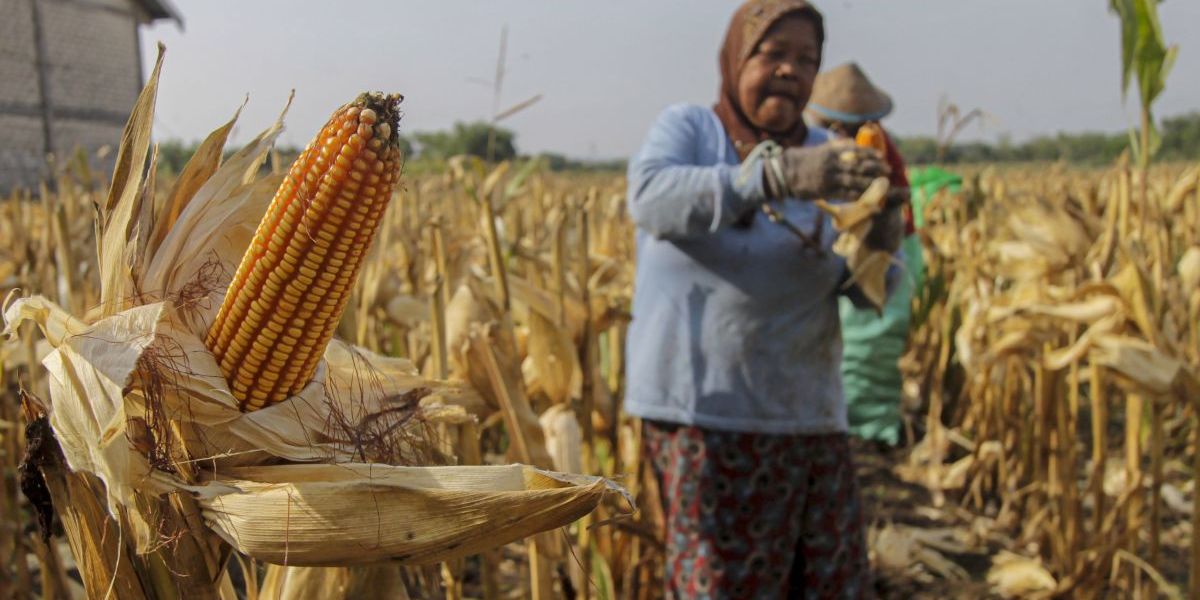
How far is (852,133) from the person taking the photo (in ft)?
9.39

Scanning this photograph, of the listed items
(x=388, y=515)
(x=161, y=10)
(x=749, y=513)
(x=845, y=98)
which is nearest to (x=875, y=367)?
(x=845, y=98)

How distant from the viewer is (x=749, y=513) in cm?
200

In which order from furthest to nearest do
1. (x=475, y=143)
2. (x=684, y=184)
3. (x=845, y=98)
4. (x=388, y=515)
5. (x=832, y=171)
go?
(x=475, y=143), (x=845, y=98), (x=684, y=184), (x=832, y=171), (x=388, y=515)

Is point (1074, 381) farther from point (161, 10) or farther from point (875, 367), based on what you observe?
point (161, 10)

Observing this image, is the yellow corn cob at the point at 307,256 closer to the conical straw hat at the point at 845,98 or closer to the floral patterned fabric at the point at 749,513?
the floral patterned fabric at the point at 749,513

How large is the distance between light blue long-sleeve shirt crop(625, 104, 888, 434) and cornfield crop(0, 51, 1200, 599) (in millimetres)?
152

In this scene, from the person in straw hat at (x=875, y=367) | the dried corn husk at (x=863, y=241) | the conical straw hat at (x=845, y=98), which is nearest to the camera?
the dried corn husk at (x=863, y=241)

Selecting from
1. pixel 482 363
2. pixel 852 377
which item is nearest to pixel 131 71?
pixel 852 377

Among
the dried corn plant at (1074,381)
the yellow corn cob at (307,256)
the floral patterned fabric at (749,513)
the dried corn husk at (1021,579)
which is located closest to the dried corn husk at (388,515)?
the yellow corn cob at (307,256)

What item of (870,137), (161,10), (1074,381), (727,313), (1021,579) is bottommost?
(1021,579)

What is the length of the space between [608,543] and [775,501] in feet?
1.60

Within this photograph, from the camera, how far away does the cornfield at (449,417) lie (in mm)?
774

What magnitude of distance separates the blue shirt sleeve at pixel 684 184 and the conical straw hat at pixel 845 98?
1.26 meters

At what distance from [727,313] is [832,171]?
0.49 metres
